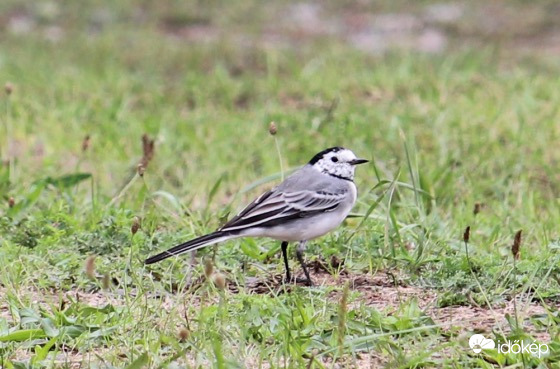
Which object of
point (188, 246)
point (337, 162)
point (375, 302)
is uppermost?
point (337, 162)

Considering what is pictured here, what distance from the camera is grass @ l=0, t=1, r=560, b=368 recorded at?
14.6ft

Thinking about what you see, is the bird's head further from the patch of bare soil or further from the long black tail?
the long black tail

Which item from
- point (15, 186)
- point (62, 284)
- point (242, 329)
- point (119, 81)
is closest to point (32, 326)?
point (62, 284)

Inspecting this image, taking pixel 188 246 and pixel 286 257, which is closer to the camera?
pixel 188 246

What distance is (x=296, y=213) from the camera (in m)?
5.38

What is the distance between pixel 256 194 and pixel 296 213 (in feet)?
6.21

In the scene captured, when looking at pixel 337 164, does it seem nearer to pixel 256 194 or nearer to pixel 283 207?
pixel 283 207

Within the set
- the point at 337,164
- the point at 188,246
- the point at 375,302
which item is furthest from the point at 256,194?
the point at 375,302

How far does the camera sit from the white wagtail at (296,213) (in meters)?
5.20

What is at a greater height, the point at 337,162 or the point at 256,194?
the point at 337,162

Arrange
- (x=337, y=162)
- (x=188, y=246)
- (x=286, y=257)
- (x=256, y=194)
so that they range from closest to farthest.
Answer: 1. (x=188, y=246)
2. (x=286, y=257)
3. (x=337, y=162)
4. (x=256, y=194)

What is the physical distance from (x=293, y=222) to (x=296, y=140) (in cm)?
282

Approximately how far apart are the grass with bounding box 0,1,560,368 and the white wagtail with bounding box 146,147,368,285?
0.20 metres

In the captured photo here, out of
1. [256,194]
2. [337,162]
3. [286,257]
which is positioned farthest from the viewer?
[256,194]
